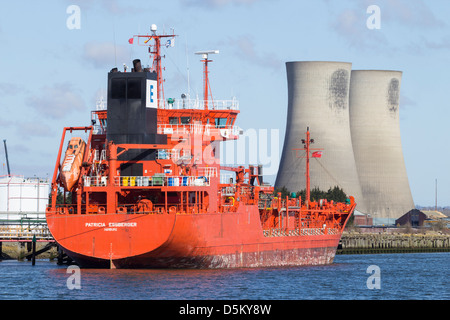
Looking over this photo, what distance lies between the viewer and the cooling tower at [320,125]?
103 meters

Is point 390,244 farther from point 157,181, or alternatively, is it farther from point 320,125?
point 157,181

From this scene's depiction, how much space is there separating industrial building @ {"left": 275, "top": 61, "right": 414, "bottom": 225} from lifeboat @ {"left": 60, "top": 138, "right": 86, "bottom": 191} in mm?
59943

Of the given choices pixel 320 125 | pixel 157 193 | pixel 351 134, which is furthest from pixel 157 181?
pixel 351 134

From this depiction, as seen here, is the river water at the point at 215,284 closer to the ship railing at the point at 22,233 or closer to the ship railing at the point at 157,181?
the ship railing at the point at 157,181

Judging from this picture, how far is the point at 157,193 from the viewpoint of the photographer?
44.8 m

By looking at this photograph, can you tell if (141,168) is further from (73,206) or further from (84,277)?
(84,277)

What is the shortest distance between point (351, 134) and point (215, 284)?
266 ft

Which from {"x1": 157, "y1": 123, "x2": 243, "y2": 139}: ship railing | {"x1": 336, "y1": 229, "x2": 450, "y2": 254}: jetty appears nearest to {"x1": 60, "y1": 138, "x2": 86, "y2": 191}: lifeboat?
{"x1": 157, "y1": 123, "x2": 243, "y2": 139}: ship railing

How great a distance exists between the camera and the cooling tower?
339 ft

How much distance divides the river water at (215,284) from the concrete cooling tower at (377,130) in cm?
6712

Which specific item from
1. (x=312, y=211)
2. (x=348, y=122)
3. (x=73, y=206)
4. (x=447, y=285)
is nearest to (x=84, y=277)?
(x=73, y=206)

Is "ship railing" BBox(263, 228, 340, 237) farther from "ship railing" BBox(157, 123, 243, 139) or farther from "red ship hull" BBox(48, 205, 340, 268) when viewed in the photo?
"red ship hull" BBox(48, 205, 340, 268)

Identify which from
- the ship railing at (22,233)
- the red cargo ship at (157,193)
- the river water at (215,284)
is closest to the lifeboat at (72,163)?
the red cargo ship at (157,193)
